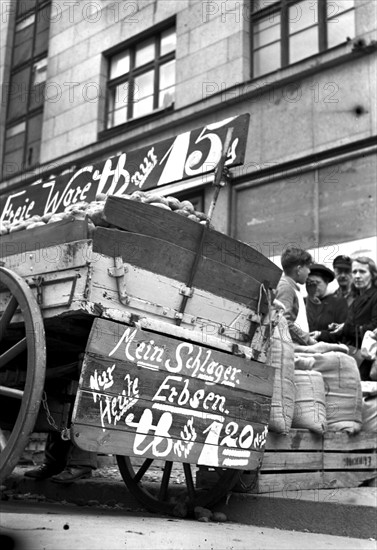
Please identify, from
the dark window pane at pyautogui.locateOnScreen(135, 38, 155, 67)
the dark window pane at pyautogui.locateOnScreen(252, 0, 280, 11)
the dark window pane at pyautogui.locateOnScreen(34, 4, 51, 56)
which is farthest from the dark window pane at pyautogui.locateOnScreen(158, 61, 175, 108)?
the dark window pane at pyautogui.locateOnScreen(34, 4, 51, 56)

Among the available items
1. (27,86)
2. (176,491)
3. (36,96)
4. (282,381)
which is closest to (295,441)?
(282,381)

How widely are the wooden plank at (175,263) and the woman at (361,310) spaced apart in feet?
7.53

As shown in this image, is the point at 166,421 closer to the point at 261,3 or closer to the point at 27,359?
→ the point at 27,359

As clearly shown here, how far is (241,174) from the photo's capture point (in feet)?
39.6

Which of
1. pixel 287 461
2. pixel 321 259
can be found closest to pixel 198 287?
pixel 287 461

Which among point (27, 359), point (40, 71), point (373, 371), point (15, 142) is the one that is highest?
point (40, 71)

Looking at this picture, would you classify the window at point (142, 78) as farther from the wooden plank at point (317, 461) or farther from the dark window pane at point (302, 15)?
the wooden plank at point (317, 461)

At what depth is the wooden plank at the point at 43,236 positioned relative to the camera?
13.8 feet

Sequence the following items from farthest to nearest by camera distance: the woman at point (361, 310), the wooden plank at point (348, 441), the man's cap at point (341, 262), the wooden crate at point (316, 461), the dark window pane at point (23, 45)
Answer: the dark window pane at point (23, 45)
the man's cap at point (341, 262)
the woman at point (361, 310)
the wooden plank at point (348, 441)
the wooden crate at point (316, 461)

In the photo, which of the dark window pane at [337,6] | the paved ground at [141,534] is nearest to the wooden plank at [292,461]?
the paved ground at [141,534]

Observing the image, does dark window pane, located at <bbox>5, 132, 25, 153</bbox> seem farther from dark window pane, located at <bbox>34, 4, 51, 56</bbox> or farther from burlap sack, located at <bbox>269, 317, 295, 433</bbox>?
burlap sack, located at <bbox>269, 317, 295, 433</bbox>

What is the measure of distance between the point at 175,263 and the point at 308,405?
1.76 metres

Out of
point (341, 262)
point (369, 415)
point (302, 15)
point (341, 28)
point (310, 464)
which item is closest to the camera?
point (310, 464)

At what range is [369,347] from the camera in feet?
20.9
